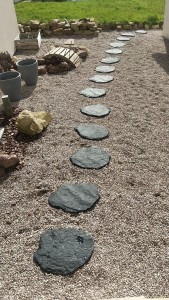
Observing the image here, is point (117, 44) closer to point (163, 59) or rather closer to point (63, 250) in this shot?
point (163, 59)

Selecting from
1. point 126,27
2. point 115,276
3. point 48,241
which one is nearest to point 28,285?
point 48,241

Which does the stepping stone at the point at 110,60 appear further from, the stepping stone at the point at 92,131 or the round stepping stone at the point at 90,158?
the round stepping stone at the point at 90,158

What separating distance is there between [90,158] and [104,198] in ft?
2.69

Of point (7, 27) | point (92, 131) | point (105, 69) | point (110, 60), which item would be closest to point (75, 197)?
point (92, 131)

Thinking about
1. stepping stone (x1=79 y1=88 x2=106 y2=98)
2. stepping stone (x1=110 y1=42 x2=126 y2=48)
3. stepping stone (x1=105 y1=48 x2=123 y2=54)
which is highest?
stepping stone (x1=110 y1=42 x2=126 y2=48)

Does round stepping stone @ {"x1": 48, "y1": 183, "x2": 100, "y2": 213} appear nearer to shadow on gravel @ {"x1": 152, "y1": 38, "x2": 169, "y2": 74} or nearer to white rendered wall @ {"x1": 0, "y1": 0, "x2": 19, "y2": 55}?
shadow on gravel @ {"x1": 152, "y1": 38, "x2": 169, "y2": 74}

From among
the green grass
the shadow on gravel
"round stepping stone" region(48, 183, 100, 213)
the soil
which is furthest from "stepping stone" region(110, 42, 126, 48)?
"round stepping stone" region(48, 183, 100, 213)

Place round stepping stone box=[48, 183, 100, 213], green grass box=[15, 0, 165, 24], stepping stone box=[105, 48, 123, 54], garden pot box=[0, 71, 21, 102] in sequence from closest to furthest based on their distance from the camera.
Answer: round stepping stone box=[48, 183, 100, 213] < garden pot box=[0, 71, 21, 102] < stepping stone box=[105, 48, 123, 54] < green grass box=[15, 0, 165, 24]

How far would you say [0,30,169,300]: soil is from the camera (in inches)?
108

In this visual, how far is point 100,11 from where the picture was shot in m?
12.2

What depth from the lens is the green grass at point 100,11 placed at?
37.3ft

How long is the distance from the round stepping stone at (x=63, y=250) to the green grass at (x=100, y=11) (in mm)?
9684

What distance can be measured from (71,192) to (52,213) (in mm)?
386

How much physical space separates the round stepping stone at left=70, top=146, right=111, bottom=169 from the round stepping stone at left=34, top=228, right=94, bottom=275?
117cm
